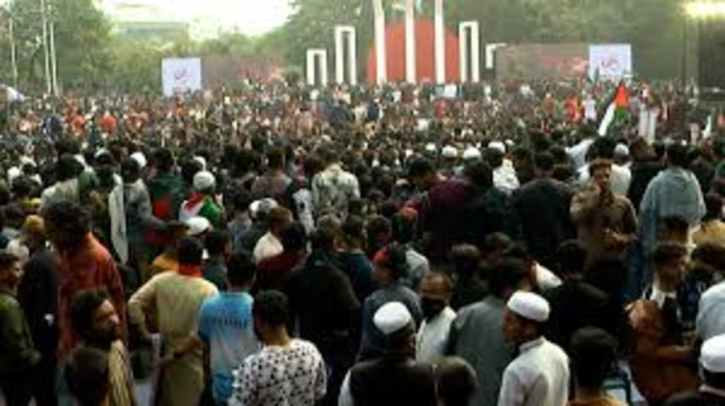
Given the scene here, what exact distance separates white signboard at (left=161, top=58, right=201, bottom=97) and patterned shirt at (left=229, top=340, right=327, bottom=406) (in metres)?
41.0

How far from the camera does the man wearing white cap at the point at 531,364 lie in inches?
216

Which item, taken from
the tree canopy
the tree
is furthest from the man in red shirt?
the tree

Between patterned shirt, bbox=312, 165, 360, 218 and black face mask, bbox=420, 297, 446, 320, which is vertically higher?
patterned shirt, bbox=312, 165, 360, 218

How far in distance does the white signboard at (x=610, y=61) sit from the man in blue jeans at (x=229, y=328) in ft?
129

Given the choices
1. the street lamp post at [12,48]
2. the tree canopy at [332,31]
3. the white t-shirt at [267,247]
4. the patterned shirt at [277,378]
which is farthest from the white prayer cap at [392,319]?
the street lamp post at [12,48]

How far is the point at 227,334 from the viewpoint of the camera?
649cm

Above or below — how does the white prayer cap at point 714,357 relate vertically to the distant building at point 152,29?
below

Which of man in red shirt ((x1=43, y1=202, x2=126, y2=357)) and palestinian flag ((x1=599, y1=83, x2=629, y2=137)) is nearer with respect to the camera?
man in red shirt ((x1=43, y1=202, x2=126, y2=357))

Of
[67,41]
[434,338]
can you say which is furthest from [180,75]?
[434,338]

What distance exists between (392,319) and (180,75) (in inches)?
1643

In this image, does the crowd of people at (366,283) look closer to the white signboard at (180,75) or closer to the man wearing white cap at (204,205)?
the man wearing white cap at (204,205)

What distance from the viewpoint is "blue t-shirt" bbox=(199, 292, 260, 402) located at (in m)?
6.46

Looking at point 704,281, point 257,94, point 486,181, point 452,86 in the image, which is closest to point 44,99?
point 257,94

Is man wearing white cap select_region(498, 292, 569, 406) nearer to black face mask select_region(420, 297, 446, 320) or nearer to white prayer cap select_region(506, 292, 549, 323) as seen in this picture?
white prayer cap select_region(506, 292, 549, 323)
